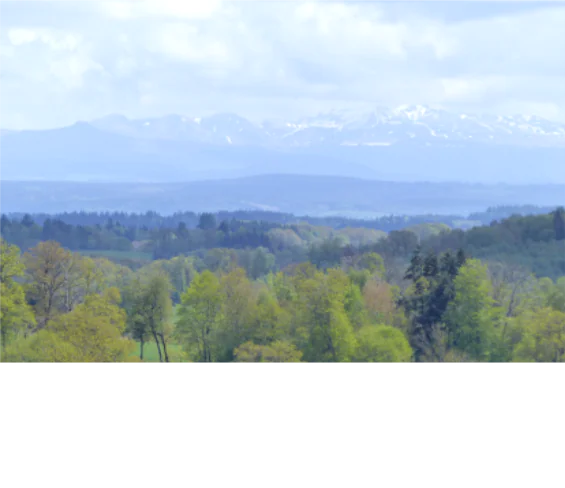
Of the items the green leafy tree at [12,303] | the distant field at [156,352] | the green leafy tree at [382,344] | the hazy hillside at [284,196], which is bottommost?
the distant field at [156,352]

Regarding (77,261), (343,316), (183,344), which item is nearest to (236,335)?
(183,344)

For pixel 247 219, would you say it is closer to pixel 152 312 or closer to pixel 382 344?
pixel 152 312

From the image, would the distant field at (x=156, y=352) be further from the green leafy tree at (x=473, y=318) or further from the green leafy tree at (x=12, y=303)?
the green leafy tree at (x=473, y=318)

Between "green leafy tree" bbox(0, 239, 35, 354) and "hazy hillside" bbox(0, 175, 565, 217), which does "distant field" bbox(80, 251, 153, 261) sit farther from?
"hazy hillside" bbox(0, 175, 565, 217)

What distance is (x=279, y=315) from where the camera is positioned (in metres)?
20.8

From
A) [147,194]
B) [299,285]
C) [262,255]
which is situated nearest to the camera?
[299,285]

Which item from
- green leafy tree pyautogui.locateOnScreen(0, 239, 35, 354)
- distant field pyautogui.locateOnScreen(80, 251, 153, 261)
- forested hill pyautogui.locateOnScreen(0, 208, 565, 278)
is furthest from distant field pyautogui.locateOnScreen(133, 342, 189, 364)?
distant field pyautogui.locateOnScreen(80, 251, 153, 261)

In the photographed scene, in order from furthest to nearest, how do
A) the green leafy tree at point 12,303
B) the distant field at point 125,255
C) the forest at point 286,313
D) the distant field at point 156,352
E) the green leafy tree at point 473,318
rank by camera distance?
the distant field at point 125,255
the green leafy tree at point 473,318
the distant field at point 156,352
the forest at point 286,313
the green leafy tree at point 12,303

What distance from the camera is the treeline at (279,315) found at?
735 inches

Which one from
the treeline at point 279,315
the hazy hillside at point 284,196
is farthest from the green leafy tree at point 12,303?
the hazy hillside at point 284,196

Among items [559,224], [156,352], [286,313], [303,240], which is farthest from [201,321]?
[559,224]
